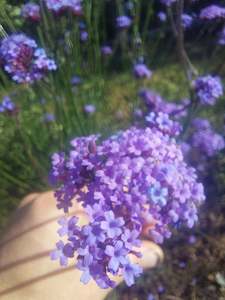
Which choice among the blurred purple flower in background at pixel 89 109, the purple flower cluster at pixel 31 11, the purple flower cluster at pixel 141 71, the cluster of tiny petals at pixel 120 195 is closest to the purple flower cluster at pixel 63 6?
the purple flower cluster at pixel 31 11

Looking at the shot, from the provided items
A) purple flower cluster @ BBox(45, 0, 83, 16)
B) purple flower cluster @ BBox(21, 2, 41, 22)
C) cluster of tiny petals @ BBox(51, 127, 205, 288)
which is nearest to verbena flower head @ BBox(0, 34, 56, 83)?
purple flower cluster @ BBox(45, 0, 83, 16)

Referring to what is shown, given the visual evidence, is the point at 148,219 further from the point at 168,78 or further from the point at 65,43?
the point at 168,78

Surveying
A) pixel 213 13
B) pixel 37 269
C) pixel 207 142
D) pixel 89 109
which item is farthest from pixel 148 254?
pixel 213 13

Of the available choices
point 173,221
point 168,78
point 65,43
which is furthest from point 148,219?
point 168,78

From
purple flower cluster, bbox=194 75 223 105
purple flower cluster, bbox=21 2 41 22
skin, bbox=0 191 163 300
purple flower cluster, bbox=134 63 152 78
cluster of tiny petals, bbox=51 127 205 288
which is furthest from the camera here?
purple flower cluster, bbox=134 63 152 78

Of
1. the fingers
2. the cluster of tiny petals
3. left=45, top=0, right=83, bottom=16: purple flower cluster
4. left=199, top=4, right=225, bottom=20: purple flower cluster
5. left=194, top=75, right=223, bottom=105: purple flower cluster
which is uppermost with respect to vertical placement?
left=45, top=0, right=83, bottom=16: purple flower cluster

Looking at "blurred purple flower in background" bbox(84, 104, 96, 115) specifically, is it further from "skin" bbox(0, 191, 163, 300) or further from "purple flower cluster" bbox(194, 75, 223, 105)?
"skin" bbox(0, 191, 163, 300)

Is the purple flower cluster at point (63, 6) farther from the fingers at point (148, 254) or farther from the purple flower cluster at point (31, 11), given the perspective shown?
the fingers at point (148, 254)
